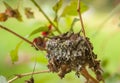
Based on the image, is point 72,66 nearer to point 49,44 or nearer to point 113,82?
point 49,44

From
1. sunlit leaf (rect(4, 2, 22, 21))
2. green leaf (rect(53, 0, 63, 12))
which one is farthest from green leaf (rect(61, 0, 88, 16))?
sunlit leaf (rect(4, 2, 22, 21))

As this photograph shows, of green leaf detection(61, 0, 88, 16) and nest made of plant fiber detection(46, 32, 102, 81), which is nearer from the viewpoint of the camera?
nest made of plant fiber detection(46, 32, 102, 81)

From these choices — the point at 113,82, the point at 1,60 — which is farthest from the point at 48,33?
the point at 1,60

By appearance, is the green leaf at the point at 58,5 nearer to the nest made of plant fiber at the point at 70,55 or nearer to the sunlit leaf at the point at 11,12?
the sunlit leaf at the point at 11,12

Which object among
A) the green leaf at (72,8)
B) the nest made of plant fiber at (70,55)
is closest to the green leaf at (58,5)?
the green leaf at (72,8)

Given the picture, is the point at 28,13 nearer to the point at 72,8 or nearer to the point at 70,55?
the point at 72,8

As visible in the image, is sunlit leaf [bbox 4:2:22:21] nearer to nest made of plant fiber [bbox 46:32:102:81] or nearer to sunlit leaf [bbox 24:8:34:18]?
sunlit leaf [bbox 24:8:34:18]

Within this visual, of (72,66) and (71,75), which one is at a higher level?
(71,75)

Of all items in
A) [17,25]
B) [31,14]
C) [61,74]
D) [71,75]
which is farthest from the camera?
[17,25]
